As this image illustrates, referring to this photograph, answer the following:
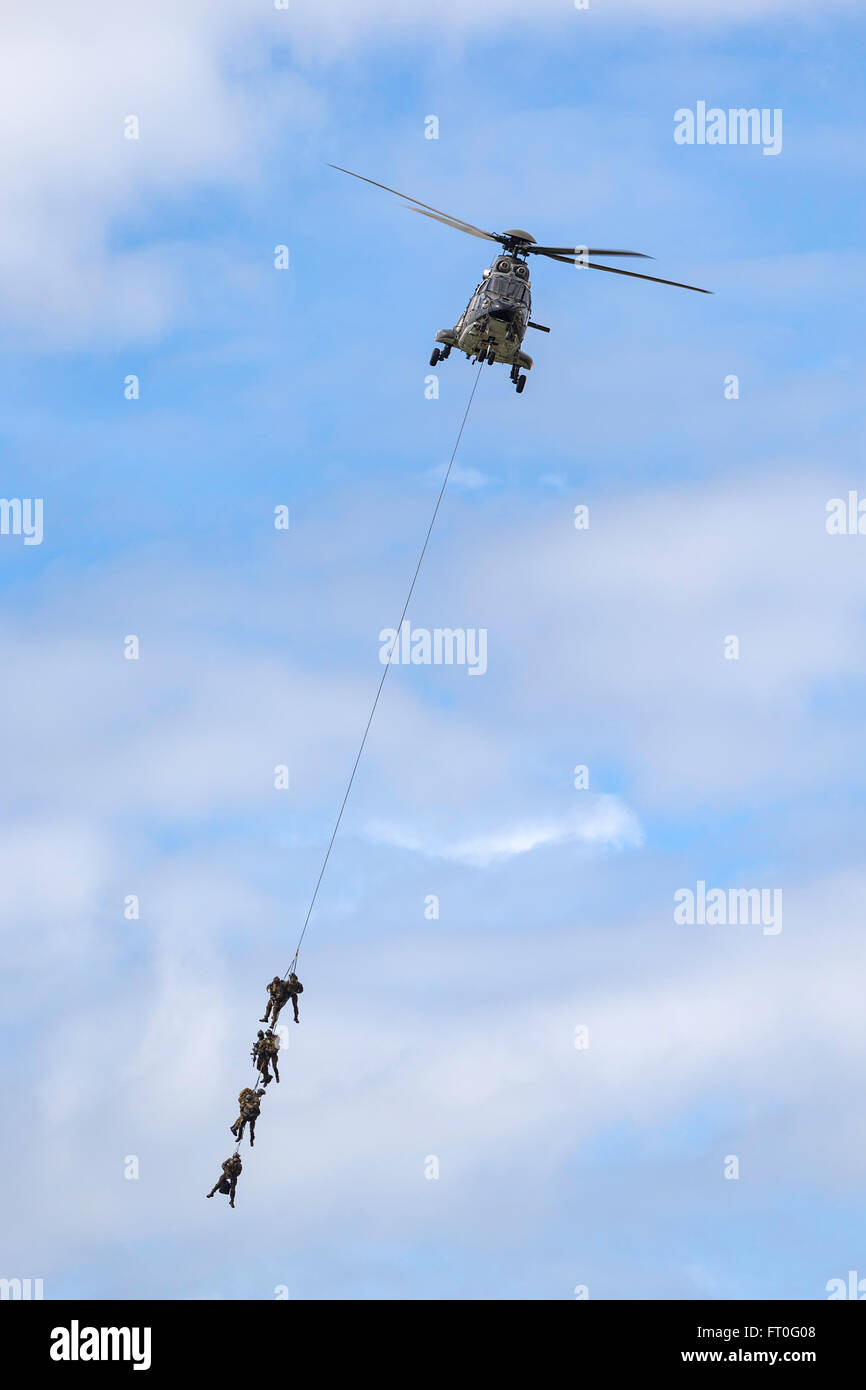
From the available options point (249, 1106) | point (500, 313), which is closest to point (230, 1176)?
point (249, 1106)

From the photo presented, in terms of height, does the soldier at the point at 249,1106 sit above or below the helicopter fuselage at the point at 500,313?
below

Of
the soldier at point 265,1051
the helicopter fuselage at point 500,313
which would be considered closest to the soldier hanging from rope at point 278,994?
the soldier at point 265,1051

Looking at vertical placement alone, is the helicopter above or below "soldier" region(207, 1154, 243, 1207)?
above

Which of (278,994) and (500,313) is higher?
(500,313)

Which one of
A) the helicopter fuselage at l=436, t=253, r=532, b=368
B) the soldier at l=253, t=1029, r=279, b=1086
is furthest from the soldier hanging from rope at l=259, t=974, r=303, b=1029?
the helicopter fuselage at l=436, t=253, r=532, b=368

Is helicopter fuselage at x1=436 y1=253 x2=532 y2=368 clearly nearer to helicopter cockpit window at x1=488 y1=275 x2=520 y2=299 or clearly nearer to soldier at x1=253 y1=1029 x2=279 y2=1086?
helicopter cockpit window at x1=488 y1=275 x2=520 y2=299

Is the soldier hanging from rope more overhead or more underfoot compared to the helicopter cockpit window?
more underfoot

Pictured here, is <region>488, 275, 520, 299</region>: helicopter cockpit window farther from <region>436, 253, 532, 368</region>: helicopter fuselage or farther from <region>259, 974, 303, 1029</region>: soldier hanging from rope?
<region>259, 974, 303, 1029</region>: soldier hanging from rope

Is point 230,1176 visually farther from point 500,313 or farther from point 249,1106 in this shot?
point 500,313

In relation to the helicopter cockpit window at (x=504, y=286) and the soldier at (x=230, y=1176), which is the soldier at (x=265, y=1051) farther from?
the helicopter cockpit window at (x=504, y=286)
